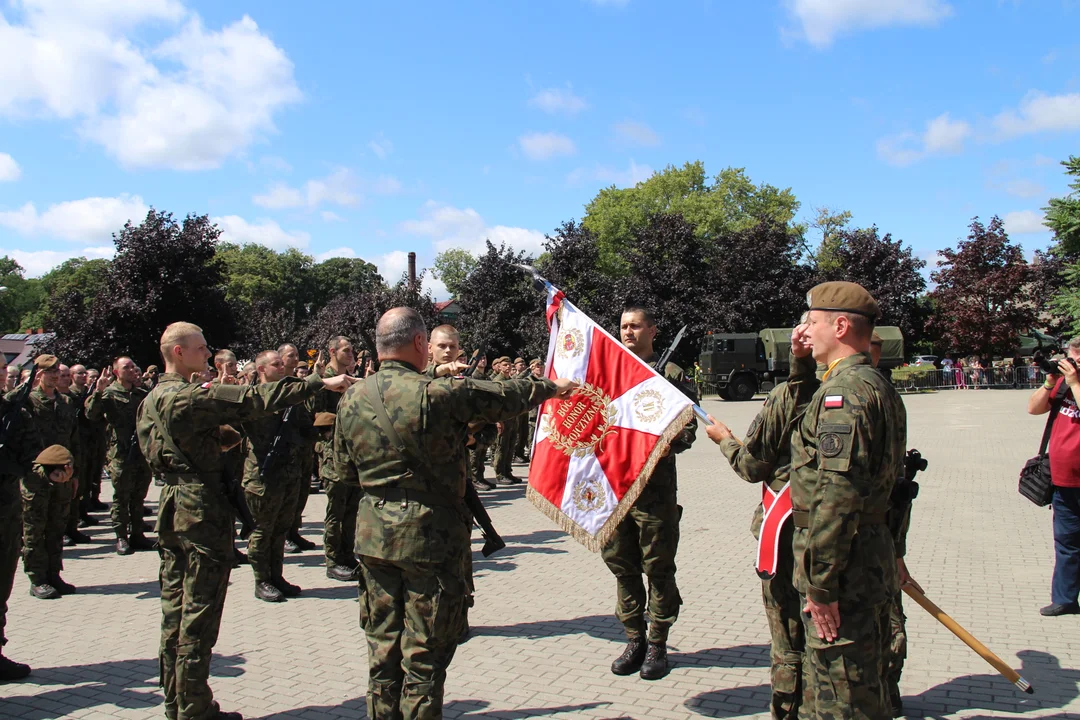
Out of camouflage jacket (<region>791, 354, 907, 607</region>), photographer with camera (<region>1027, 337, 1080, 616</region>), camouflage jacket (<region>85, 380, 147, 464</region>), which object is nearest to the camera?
camouflage jacket (<region>791, 354, 907, 607</region>)

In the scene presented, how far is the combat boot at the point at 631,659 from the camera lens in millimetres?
4945

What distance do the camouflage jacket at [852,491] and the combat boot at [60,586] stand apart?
6816 mm

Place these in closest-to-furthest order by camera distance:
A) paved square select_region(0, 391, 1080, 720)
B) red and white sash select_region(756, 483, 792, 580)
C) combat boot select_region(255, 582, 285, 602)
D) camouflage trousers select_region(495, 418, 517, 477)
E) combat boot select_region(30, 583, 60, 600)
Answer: red and white sash select_region(756, 483, 792, 580) < paved square select_region(0, 391, 1080, 720) < combat boot select_region(255, 582, 285, 602) < combat boot select_region(30, 583, 60, 600) < camouflage trousers select_region(495, 418, 517, 477)

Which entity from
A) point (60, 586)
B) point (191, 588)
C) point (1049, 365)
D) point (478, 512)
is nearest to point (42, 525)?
point (60, 586)

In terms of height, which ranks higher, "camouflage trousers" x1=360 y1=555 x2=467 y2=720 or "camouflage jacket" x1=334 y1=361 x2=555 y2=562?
"camouflage jacket" x1=334 y1=361 x2=555 y2=562

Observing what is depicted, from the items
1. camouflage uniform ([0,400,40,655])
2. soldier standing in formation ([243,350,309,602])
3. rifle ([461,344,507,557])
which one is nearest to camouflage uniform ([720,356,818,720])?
rifle ([461,344,507,557])

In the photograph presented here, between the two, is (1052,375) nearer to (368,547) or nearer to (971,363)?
(368,547)

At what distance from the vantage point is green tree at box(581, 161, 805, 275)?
5053 centimetres

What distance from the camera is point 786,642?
12.9 feet

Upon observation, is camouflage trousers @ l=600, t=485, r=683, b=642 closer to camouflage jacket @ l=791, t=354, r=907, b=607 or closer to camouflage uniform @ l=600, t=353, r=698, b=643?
camouflage uniform @ l=600, t=353, r=698, b=643

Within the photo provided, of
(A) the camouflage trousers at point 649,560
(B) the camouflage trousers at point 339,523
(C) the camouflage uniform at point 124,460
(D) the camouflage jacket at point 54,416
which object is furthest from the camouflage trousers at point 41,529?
(A) the camouflage trousers at point 649,560

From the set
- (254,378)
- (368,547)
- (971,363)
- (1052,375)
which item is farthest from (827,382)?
(971,363)

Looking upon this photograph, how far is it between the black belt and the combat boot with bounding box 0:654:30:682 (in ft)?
16.3

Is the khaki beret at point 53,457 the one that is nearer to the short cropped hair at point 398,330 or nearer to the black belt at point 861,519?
the short cropped hair at point 398,330
